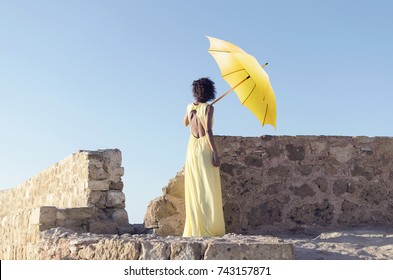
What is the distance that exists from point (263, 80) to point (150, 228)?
240cm

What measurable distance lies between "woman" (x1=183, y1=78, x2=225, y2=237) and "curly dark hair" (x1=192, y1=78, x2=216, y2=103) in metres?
0.02

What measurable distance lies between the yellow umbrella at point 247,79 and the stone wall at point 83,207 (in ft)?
5.84

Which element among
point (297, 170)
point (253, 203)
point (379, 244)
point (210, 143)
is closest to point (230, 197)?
point (253, 203)

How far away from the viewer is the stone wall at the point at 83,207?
23.5ft

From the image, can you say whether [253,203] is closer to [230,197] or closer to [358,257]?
[230,197]

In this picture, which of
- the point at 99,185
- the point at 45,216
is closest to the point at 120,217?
the point at 99,185

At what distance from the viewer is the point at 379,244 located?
6480mm

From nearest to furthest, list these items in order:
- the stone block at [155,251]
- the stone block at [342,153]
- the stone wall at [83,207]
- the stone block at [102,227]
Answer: the stone block at [155,251]
the stone wall at [83,207]
the stone block at [102,227]
the stone block at [342,153]

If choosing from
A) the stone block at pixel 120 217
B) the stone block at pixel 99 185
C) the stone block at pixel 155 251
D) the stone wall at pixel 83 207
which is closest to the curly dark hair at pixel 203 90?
the stone wall at pixel 83 207

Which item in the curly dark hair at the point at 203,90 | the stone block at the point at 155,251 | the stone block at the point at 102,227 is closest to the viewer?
the stone block at the point at 155,251

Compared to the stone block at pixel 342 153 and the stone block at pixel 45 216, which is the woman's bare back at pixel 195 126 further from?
the stone block at pixel 342 153

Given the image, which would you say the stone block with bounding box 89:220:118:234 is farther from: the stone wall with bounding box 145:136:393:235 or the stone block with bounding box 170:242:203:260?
the stone block with bounding box 170:242:203:260

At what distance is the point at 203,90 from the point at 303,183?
7.18ft

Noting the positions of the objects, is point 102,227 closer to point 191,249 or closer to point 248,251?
point 191,249
